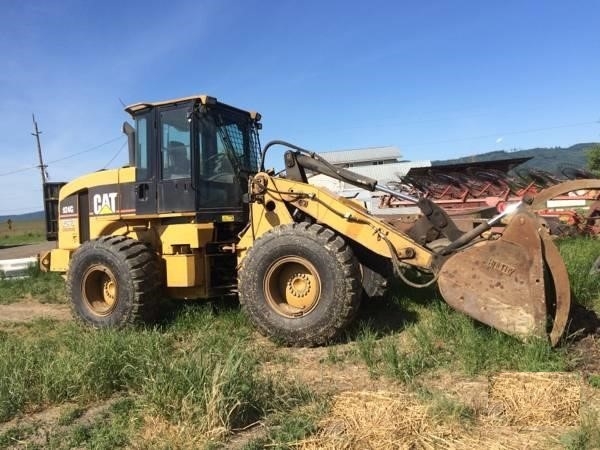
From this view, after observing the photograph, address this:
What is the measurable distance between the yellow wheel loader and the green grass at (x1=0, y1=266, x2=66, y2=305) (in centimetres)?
185

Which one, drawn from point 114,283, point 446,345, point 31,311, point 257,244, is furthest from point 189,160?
point 31,311

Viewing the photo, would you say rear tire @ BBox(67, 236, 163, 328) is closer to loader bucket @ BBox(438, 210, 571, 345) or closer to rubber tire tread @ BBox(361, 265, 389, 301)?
rubber tire tread @ BBox(361, 265, 389, 301)

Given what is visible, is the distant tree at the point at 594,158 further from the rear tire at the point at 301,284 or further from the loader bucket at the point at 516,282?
the rear tire at the point at 301,284

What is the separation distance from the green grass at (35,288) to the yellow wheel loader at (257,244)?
1850 mm

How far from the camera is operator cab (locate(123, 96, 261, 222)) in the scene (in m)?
6.78

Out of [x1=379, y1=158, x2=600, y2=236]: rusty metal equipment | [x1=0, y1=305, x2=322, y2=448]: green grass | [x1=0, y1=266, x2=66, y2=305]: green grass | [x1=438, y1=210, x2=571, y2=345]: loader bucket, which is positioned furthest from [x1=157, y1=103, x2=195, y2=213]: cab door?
[x1=379, y1=158, x2=600, y2=236]: rusty metal equipment

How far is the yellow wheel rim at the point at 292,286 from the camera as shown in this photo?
5.79 m

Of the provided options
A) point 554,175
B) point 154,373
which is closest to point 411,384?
point 154,373

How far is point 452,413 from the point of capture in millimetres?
3604

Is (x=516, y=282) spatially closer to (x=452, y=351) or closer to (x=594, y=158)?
(x=452, y=351)

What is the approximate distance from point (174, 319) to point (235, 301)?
1.03m

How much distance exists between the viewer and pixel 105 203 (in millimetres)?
7605

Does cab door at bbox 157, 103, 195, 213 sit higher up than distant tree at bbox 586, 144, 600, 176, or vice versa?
distant tree at bbox 586, 144, 600, 176

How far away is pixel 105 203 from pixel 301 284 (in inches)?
125
